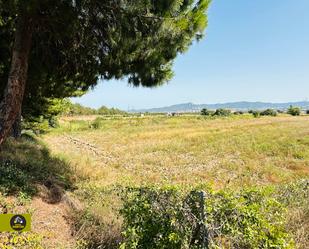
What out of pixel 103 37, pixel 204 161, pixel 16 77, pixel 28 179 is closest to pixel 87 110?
pixel 204 161

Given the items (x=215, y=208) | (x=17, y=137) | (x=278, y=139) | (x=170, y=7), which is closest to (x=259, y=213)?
(x=215, y=208)

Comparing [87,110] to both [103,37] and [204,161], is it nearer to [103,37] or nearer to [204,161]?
[204,161]

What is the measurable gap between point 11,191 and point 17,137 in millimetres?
8014

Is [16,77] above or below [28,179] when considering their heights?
above

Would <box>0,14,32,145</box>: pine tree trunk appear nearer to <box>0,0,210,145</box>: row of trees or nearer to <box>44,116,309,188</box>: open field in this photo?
<box>0,0,210,145</box>: row of trees

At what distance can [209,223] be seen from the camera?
4.59 metres

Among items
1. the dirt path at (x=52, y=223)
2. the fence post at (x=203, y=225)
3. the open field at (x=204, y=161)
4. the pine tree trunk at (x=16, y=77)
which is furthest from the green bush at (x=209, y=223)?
the open field at (x=204, y=161)

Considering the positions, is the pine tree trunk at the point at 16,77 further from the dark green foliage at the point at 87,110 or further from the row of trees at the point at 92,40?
the dark green foliage at the point at 87,110

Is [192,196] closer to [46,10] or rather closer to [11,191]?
[11,191]

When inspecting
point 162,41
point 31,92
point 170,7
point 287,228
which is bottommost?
point 287,228

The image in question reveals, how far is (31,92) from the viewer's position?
38.2 ft

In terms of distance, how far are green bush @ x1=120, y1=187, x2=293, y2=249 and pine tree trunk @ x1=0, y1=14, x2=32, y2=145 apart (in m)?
3.98

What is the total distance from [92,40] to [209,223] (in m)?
5.33

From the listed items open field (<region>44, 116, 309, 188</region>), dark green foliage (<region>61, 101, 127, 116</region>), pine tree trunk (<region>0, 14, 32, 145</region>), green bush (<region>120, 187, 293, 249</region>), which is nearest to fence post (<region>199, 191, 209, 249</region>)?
green bush (<region>120, 187, 293, 249</region>)
